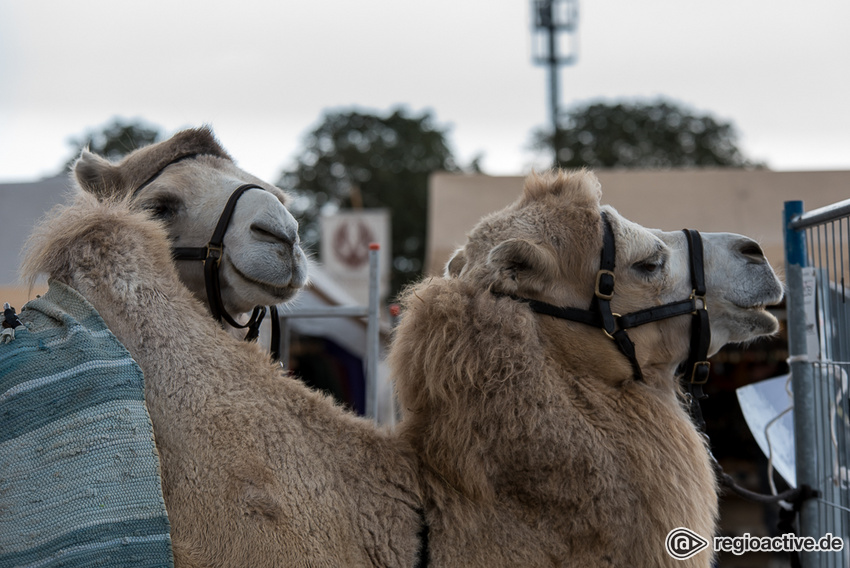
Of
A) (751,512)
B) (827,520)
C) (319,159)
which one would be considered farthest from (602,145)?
(827,520)

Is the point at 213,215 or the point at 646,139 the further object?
the point at 646,139

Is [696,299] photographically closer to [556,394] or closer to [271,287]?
[556,394]

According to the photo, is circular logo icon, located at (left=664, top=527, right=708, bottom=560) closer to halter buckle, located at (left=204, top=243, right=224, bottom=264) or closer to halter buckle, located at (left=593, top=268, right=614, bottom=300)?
halter buckle, located at (left=593, top=268, right=614, bottom=300)

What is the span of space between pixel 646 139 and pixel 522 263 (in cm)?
2759

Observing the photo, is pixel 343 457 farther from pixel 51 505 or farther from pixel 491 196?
pixel 491 196

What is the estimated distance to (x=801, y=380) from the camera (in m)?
2.72

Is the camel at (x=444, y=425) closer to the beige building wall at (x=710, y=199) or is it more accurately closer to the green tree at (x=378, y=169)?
the beige building wall at (x=710, y=199)

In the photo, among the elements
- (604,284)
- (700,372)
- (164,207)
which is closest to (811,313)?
(700,372)

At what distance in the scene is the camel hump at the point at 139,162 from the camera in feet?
7.82

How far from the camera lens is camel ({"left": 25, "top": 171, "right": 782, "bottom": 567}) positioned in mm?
1737

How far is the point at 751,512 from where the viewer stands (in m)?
10.1

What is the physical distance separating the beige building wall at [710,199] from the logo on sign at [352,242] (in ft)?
18.6

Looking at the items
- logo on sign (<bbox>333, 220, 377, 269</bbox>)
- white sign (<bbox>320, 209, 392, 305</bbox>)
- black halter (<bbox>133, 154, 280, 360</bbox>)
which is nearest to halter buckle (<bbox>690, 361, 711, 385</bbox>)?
black halter (<bbox>133, 154, 280, 360</bbox>)

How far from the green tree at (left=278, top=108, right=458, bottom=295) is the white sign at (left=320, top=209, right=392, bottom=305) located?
12.4 m
